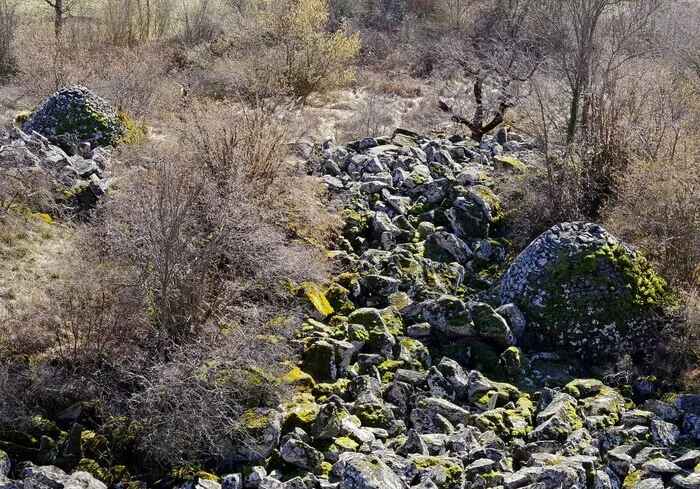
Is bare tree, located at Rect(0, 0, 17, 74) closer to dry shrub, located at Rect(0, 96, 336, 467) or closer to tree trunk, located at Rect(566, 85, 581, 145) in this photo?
dry shrub, located at Rect(0, 96, 336, 467)

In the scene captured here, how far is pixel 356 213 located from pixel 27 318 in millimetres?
4355

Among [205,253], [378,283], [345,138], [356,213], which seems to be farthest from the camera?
[345,138]

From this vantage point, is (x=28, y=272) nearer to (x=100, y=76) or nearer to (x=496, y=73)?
(x=100, y=76)

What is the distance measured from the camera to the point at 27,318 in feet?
22.5

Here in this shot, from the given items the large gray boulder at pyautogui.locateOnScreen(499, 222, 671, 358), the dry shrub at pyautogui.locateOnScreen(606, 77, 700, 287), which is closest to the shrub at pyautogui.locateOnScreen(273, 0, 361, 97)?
the dry shrub at pyautogui.locateOnScreen(606, 77, 700, 287)

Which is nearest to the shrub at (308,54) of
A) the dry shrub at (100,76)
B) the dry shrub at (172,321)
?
the dry shrub at (100,76)

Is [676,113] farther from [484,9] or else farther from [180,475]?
[484,9]

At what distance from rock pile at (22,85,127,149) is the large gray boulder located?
616 cm

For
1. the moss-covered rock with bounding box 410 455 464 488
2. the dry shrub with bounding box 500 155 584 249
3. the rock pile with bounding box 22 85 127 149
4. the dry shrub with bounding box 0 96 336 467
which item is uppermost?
the rock pile with bounding box 22 85 127 149

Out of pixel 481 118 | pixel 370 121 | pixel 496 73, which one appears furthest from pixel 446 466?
pixel 496 73

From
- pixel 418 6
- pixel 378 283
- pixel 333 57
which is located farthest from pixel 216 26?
pixel 378 283

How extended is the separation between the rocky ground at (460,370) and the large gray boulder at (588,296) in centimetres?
1

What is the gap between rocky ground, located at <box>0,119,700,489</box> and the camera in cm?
571

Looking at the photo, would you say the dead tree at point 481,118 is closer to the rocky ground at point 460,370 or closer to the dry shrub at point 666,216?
the rocky ground at point 460,370
